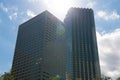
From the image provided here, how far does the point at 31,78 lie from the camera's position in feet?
621

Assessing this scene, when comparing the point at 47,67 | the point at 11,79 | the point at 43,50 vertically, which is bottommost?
the point at 11,79

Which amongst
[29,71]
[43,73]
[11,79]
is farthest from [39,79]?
[11,79]

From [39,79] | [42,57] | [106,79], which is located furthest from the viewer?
[42,57]

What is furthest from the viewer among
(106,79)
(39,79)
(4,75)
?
(39,79)

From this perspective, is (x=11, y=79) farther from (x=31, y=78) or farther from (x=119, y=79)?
(x=31, y=78)

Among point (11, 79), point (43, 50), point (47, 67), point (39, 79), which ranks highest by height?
point (43, 50)

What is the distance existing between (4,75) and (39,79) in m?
118

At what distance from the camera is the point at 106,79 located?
70062mm

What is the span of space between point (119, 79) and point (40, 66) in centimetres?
12703

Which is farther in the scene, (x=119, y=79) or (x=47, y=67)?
(x=47, y=67)

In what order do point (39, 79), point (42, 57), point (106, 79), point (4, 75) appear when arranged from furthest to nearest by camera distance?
point (42, 57), point (39, 79), point (106, 79), point (4, 75)

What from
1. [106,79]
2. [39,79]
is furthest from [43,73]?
[106,79]

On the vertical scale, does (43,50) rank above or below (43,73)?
above

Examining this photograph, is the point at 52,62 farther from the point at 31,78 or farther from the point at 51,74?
the point at 31,78
